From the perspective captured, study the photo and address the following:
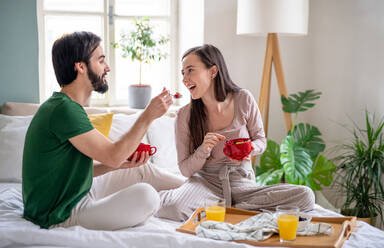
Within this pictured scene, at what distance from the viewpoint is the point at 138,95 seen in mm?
3480

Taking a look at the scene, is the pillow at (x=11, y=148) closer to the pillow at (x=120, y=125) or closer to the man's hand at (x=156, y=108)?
the pillow at (x=120, y=125)

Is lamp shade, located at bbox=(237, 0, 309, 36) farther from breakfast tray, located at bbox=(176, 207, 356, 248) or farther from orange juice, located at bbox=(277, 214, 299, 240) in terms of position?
orange juice, located at bbox=(277, 214, 299, 240)

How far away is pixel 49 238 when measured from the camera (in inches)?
55.1

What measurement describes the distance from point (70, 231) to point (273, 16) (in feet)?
6.90

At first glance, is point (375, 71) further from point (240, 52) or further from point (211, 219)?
point (211, 219)

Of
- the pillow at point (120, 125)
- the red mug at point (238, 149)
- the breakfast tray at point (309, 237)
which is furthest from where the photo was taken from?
the pillow at point (120, 125)

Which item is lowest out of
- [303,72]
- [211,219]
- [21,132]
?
[211,219]

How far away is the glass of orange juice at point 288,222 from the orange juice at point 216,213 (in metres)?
0.26

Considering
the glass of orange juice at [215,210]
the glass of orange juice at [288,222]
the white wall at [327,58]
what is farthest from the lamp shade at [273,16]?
the glass of orange juice at [288,222]

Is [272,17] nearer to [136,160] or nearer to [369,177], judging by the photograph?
[369,177]

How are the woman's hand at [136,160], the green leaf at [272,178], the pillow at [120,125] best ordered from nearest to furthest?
the woman's hand at [136,160] < the pillow at [120,125] < the green leaf at [272,178]

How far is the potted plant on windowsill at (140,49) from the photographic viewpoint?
3.49 meters

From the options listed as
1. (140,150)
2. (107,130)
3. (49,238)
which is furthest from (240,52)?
(49,238)

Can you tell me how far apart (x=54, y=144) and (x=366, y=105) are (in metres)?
2.29
